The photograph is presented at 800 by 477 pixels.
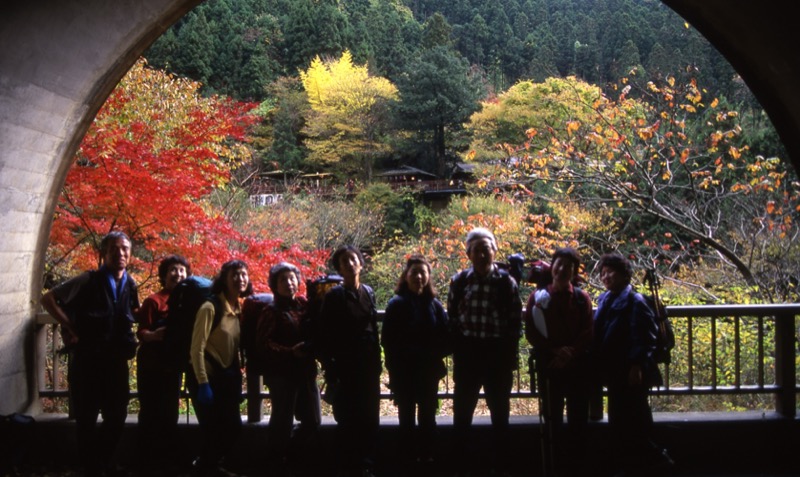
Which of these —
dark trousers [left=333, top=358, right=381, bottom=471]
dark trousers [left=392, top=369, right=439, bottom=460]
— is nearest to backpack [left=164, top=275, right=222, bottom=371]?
dark trousers [left=333, top=358, right=381, bottom=471]

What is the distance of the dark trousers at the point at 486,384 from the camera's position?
143 inches

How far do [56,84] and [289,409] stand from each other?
8.16 ft

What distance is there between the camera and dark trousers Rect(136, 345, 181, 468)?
3754 mm

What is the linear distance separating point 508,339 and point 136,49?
9.91ft

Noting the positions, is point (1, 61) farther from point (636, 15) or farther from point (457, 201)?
point (636, 15)

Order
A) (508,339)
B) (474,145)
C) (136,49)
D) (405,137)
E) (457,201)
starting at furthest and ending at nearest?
(405,137) < (474,145) < (457,201) < (136,49) < (508,339)

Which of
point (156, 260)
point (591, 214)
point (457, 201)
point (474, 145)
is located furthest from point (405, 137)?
point (156, 260)

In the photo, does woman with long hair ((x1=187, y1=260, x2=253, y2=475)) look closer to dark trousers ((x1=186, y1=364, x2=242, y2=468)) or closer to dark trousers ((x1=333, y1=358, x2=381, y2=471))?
dark trousers ((x1=186, y1=364, x2=242, y2=468))

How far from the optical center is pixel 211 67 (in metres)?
31.3

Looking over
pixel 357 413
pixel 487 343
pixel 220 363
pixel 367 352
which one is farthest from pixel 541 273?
pixel 220 363

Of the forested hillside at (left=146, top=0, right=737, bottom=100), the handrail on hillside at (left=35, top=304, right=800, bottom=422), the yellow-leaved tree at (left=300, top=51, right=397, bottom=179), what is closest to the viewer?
the handrail on hillside at (left=35, top=304, right=800, bottom=422)

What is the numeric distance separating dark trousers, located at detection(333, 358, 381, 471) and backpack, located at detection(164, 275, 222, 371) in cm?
82

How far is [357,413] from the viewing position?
3.70 m

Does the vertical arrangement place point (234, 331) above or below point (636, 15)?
below
